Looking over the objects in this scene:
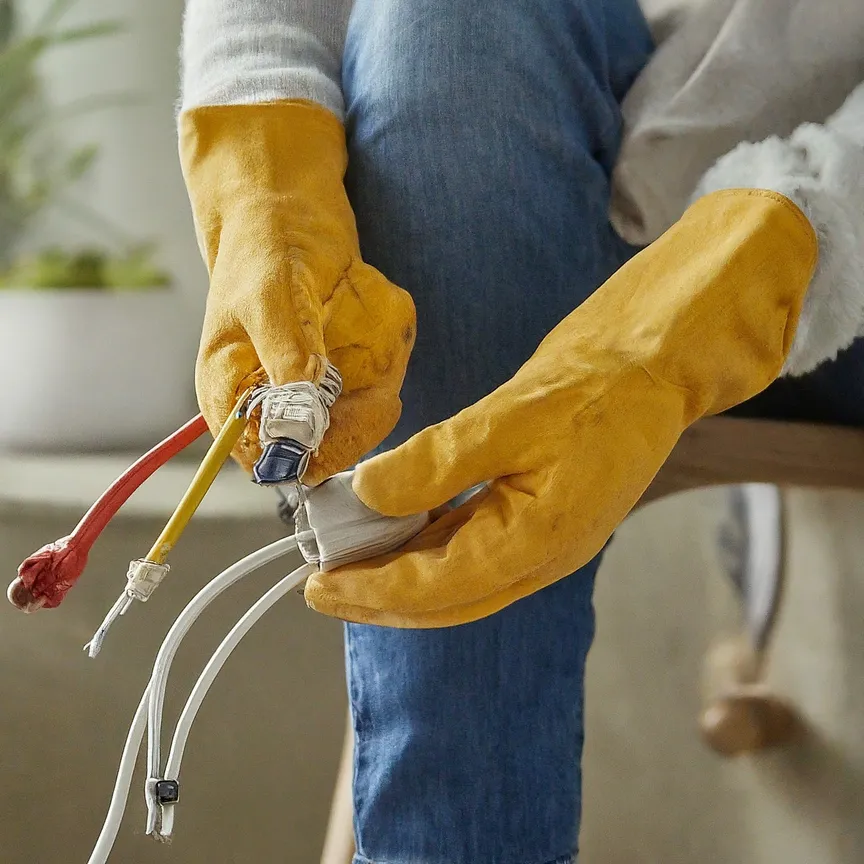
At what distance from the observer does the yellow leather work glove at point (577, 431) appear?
34 cm

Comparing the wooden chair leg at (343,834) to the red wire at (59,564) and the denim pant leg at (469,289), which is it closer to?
the denim pant leg at (469,289)

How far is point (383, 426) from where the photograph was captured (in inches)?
15.0

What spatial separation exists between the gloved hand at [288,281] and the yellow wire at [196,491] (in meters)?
0.02

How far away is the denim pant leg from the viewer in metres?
0.47

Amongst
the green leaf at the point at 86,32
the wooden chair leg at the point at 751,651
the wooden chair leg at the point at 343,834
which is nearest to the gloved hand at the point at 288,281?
the wooden chair leg at the point at 343,834

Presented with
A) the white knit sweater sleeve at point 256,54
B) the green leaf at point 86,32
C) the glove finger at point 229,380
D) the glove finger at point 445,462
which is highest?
the green leaf at point 86,32

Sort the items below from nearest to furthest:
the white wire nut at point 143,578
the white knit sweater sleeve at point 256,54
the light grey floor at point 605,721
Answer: the white wire nut at point 143,578 → the white knit sweater sleeve at point 256,54 → the light grey floor at point 605,721

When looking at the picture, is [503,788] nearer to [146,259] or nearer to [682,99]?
[682,99]

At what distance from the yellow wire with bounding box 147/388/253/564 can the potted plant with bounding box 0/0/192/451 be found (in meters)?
1.02

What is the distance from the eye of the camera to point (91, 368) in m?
1.29

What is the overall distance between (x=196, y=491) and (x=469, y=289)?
0.20 m

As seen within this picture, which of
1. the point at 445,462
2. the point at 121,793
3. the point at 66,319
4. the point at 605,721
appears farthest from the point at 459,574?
the point at 66,319

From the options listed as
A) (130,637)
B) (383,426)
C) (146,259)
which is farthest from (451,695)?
(146,259)

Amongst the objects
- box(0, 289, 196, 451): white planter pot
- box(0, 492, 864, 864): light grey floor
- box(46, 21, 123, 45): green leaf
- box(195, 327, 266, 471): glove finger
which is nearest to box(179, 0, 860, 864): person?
box(195, 327, 266, 471): glove finger
